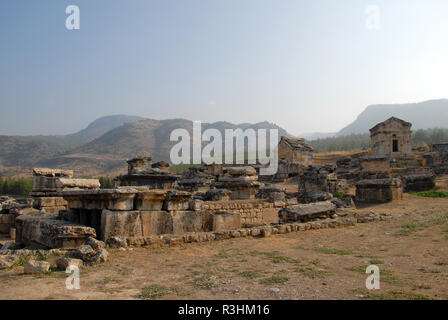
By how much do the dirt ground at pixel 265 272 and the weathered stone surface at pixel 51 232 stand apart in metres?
0.85

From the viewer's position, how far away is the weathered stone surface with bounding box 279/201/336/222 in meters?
9.89

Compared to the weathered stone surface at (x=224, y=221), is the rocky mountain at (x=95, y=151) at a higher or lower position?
higher

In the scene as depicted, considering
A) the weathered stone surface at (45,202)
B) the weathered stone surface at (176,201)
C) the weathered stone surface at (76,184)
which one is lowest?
the weathered stone surface at (45,202)

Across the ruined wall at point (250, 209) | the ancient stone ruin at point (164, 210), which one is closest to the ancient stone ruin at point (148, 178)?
the ancient stone ruin at point (164, 210)

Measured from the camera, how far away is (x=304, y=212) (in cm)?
998

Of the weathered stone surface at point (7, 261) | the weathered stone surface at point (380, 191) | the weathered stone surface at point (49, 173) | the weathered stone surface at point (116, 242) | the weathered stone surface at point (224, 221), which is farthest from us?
the weathered stone surface at point (380, 191)

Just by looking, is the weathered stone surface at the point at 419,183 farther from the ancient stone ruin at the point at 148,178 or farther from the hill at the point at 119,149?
the hill at the point at 119,149

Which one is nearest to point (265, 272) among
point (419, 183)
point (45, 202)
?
point (45, 202)

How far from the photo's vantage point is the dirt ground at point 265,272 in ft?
12.3

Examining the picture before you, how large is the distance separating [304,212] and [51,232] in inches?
265

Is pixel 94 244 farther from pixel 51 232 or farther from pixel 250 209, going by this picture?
pixel 250 209

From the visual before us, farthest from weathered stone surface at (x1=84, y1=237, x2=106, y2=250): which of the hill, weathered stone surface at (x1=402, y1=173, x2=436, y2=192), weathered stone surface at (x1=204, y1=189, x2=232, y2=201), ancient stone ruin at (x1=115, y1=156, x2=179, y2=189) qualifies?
the hill
